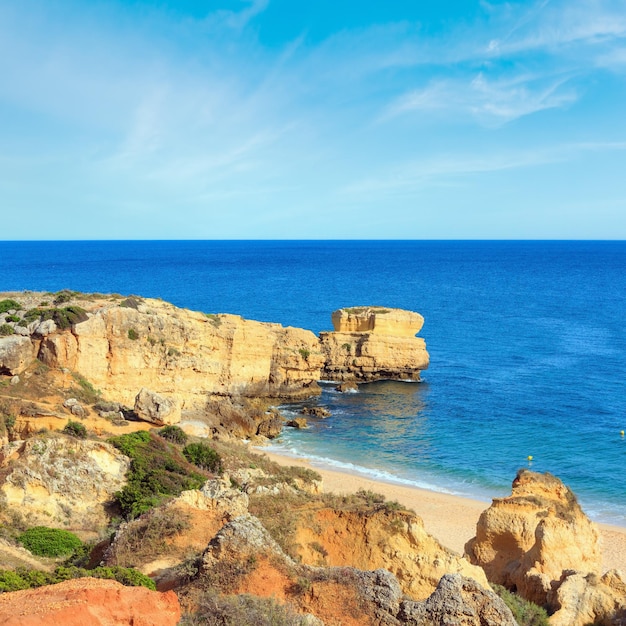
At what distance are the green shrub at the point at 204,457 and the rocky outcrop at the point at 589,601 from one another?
563 inches

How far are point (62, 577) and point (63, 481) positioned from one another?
31.8 ft

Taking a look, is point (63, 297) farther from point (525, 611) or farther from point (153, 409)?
point (525, 611)

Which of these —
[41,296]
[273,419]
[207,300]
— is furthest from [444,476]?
[207,300]

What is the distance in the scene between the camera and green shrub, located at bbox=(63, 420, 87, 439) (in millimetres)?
24367

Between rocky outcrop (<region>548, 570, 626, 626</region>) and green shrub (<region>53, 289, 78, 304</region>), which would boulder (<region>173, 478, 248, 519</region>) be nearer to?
rocky outcrop (<region>548, 570, 626, 626</region>)

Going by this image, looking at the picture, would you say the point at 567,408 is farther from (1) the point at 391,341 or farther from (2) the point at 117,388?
(2) the point at 117,388

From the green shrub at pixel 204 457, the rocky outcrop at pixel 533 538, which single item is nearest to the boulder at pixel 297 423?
the green shrub at pixel 204 457

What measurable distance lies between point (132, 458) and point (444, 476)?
1759cm

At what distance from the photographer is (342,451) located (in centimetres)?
3750

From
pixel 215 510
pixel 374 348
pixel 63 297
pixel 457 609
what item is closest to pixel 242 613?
pixel 457 609

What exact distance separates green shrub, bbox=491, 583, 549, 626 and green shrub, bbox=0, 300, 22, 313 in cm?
3192

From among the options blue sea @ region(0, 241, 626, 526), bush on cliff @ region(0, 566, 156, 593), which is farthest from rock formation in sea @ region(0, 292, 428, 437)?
bush on cliff @ region(0, 566, 156, 593)

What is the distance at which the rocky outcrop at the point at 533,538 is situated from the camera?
15.9 metres

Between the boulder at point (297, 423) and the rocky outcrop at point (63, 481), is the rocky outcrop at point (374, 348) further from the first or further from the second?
the rocky outcrop at point (63, 481)
